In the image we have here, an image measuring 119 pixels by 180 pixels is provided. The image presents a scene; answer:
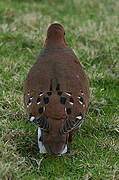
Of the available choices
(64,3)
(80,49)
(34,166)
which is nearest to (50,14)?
(64,3)

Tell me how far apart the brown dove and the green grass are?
Result: 193 mm

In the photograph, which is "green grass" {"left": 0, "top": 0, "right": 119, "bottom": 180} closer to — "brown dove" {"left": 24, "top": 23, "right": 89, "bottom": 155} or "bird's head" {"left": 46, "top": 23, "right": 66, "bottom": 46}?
"brown dove" {"left": 24, "top": 23, "right": 89, "bottom": 155}

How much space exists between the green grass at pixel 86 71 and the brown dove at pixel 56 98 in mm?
193

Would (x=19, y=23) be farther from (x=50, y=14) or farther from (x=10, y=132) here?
(x=10, y=132)

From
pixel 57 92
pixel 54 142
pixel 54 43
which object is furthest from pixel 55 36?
pixel 54 142

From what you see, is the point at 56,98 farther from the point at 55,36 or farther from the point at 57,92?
the point at 55,36

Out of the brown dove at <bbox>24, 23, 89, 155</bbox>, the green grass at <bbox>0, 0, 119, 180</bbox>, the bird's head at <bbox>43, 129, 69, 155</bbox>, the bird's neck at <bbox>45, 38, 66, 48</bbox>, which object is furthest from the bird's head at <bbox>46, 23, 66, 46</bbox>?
the bird's head at <bbox>43, 129, 69, 155</bbox>

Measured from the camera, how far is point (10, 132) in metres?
4.69

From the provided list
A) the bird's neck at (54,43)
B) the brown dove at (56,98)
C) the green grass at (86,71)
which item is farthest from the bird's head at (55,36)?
the green grass at (86,71)

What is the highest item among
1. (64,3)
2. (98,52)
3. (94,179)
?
(64,3)

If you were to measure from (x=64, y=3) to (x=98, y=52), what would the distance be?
2.90 metres

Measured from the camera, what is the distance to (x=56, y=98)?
4.21 metres

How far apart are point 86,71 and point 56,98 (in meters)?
2.23

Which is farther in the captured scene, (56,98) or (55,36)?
(55,36)
